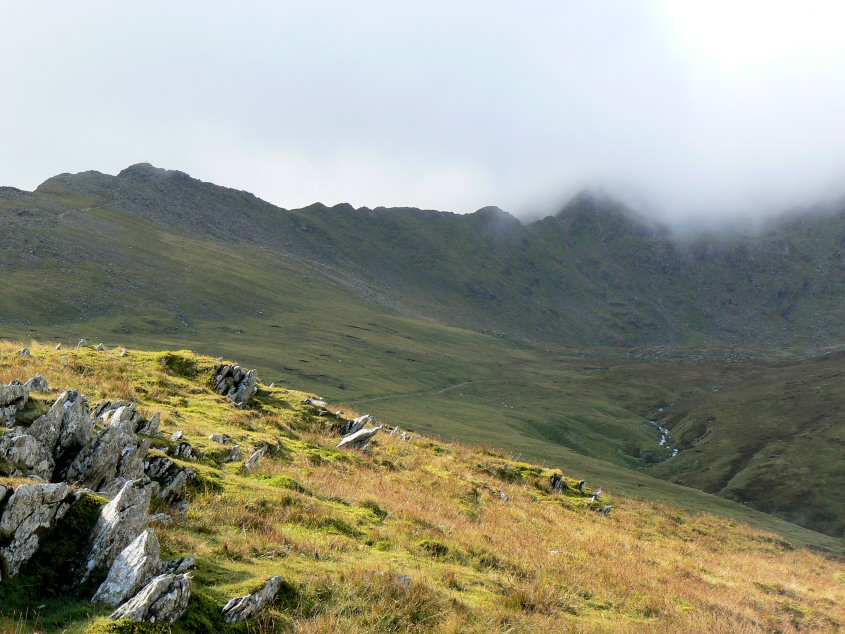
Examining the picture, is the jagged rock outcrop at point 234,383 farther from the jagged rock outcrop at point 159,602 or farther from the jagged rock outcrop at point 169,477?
the jagged rock outcrop at point 159,602

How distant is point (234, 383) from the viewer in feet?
91.8

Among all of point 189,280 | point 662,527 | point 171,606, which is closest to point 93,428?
point 171,606

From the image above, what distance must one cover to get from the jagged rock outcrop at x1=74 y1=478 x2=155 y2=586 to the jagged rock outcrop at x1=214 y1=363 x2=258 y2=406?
1839 centimetres

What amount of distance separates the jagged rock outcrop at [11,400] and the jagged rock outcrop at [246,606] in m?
7.47

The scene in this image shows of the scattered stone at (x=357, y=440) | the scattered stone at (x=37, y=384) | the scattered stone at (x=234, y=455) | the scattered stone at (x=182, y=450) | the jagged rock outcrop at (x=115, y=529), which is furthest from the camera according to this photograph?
the scattered stone at (x=357, y=440)

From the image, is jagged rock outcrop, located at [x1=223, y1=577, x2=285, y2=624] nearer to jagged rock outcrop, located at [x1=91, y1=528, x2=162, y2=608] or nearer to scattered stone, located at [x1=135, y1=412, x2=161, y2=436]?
jagged rock outcrop, located at [x1=91, y1=528, x2=162, y2=608]

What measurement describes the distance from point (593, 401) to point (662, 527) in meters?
117

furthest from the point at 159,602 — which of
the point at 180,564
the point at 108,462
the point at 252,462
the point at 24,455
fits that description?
the point at 252,462

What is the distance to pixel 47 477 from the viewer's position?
34.6 ft

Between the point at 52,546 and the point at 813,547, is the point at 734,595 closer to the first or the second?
the point at 52,546

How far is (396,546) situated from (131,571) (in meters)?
6.59

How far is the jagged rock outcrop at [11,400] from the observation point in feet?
39.0

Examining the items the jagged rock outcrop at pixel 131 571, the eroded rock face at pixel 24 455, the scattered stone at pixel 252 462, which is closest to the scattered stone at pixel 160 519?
the jagged rock outcrop at pixel 131 571

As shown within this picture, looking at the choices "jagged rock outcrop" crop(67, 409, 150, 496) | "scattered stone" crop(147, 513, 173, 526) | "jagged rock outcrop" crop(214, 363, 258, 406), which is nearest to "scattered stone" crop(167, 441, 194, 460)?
"jagged rock outcrop" crop(67, 409, 150, 496)
